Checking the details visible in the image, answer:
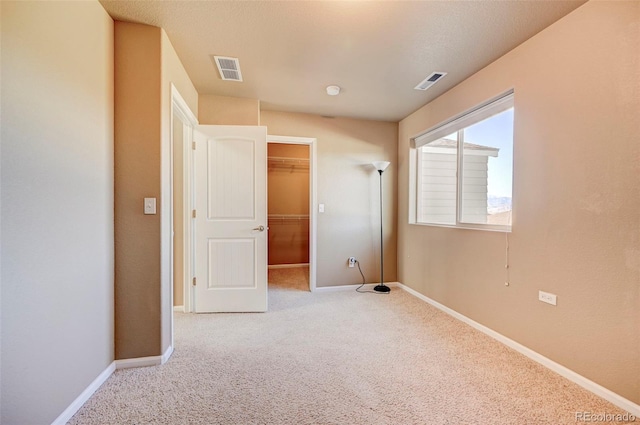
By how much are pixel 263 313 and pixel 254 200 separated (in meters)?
1.26

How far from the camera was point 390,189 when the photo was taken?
3.92 meters

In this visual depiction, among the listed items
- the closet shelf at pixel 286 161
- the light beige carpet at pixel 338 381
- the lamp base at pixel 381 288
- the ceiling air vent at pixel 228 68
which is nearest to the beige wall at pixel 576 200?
the light beige carpet at pixel 338 381

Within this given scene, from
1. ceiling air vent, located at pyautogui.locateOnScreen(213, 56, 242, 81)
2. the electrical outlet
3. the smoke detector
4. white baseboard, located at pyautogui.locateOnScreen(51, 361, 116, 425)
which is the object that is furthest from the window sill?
white baseboard, located at pyautogui.locateOnScreen(51, 361, 116, 425)

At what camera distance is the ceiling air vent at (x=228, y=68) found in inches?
90.8

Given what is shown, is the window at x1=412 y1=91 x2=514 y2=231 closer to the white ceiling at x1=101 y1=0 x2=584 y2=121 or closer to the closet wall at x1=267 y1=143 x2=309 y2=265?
the white ceiling at x1=101 y1=0 x2=584 y2=121

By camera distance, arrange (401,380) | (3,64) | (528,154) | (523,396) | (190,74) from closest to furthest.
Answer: (3,64), (523,396), (401,380), (528,154), (190,74)

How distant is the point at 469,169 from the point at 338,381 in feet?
8.06

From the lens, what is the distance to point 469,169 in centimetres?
284

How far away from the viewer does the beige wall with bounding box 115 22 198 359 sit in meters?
1.84

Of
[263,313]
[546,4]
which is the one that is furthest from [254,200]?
[546,4]

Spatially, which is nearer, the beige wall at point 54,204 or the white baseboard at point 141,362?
the beige wall at point 54,204

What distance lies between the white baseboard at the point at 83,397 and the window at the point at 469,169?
3.21 meters

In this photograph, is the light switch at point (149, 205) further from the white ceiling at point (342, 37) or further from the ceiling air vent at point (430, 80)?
the ceiling air vent at point (430, 80)

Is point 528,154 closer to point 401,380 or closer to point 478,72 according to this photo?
point 478,72
